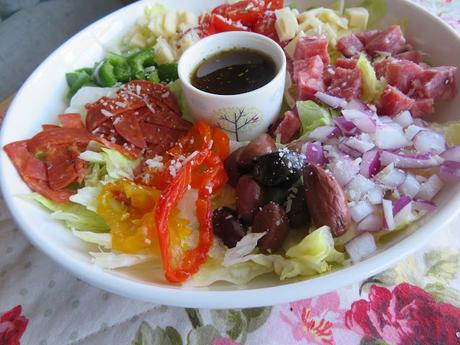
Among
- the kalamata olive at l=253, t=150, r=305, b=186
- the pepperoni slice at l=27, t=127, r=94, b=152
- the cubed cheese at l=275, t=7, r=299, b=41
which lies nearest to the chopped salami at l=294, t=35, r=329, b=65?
the cubed cheese at l=275, t=7, r=299, b=41

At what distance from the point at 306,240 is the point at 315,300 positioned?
0.74ft

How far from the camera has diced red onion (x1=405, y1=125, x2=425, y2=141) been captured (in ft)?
4.33

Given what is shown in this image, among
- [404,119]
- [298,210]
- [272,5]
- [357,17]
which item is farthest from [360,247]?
[272,5]

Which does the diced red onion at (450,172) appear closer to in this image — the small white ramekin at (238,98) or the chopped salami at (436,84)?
the chopped salami at (436,84)

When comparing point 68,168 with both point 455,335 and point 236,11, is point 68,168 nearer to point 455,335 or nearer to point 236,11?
point 236,11

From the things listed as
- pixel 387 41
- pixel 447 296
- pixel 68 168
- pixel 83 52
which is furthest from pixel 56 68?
pixel 447 296

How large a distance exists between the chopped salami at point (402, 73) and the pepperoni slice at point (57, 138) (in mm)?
1049

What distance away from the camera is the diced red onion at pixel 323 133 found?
1352 millimetres

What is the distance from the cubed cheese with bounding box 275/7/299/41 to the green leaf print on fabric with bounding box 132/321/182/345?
3.87ft

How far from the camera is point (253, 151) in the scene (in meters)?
1.30

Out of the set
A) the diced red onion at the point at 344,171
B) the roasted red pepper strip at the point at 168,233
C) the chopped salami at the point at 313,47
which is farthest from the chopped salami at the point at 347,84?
the roasted red pepper strip at the point at 168,233

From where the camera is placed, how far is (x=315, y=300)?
1226 mm

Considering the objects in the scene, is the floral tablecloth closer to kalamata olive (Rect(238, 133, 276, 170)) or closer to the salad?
the salad

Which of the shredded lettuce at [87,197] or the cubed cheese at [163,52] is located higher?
the cubed cheese at [163,52]
